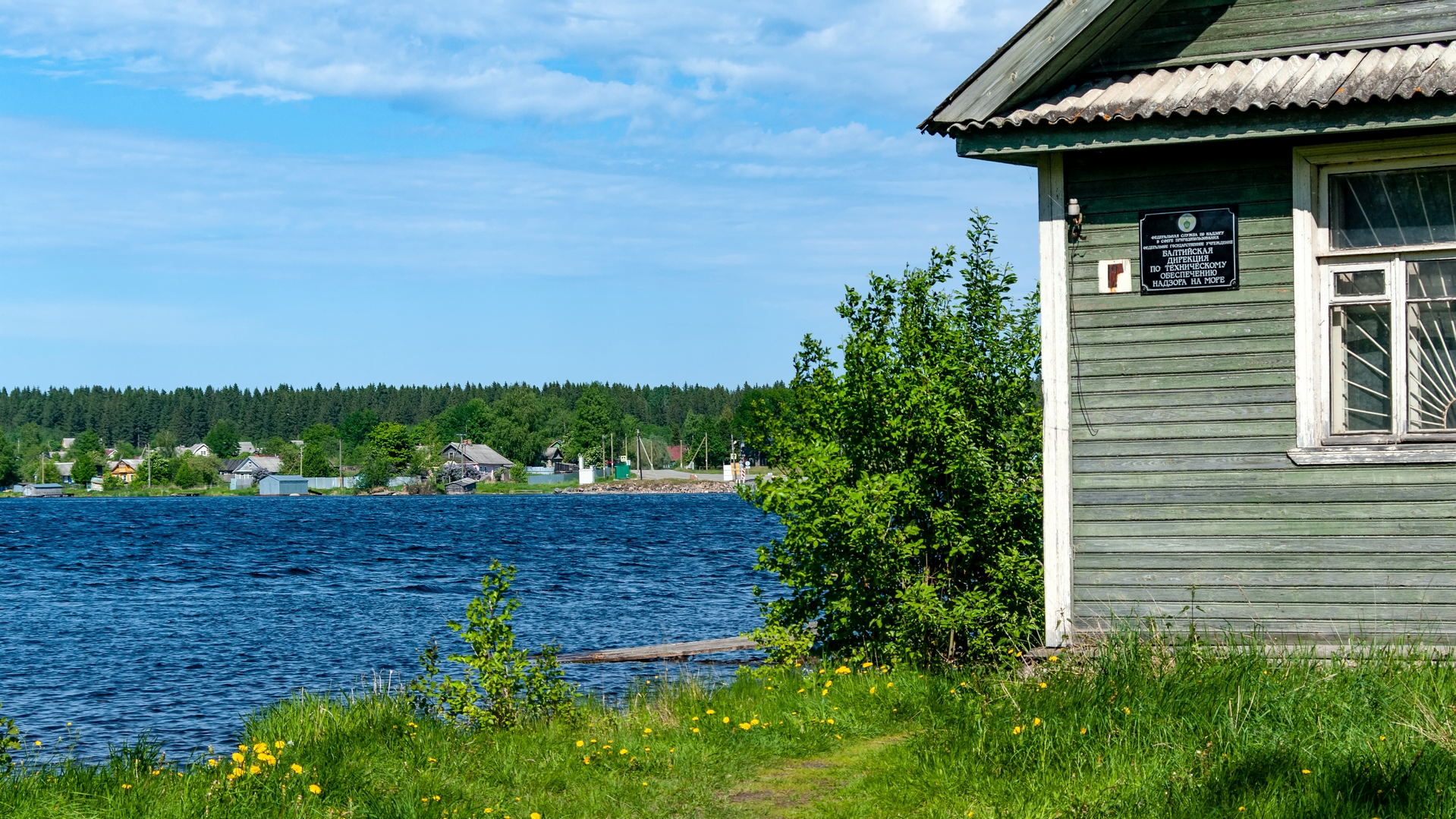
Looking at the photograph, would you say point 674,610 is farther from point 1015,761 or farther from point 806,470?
point 1015,761

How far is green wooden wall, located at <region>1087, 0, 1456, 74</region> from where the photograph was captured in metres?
9.41

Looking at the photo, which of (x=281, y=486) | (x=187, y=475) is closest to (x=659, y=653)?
(x=281, y=486)

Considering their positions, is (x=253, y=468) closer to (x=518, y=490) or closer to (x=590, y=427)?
(x=518, y=490)

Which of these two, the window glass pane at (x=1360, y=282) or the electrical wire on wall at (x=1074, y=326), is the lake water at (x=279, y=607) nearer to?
the electrical wire on wall at (x=1074, y=326)

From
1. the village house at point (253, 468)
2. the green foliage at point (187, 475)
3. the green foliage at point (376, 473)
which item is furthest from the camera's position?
the green foliage at point (187, 475)

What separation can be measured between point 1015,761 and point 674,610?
21.0m

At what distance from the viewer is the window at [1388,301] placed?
29.9ft

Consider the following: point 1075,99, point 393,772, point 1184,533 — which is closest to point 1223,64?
point 1075,99

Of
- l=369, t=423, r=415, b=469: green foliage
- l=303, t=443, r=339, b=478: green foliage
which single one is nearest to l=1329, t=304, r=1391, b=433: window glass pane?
l=369, t=423, r=415, b=469: green foliage

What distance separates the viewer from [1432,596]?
9023 mm

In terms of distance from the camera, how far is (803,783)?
7.84m

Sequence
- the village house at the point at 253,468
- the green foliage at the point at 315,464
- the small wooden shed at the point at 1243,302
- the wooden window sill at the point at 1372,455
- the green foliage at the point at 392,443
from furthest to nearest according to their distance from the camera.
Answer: the green foliage at the point at 315,464 → the village house at the point at 253,468 → the green foliage at the point at 392,443 → the small wooden shed at the point at 1243,302 → the wooden window sill at the point at 1372,455

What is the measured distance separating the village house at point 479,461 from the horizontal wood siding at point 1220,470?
572ft

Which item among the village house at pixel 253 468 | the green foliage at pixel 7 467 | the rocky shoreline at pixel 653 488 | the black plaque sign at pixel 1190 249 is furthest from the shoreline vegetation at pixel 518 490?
the black plaque sign at pixel 1190 249
